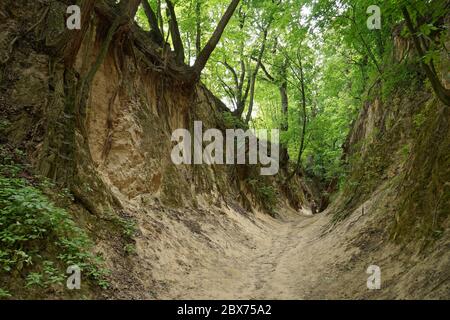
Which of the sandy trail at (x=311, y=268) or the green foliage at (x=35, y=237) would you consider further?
the sandy trail at (x=311, y=268)

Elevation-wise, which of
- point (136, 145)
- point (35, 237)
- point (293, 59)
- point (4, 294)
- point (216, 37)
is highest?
point (293, 59)

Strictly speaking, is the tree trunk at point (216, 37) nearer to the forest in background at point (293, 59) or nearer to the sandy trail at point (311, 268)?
the forest in background at point (293, 59)

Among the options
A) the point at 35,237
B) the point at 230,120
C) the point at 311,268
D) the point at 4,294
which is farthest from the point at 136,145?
the point at 230,120

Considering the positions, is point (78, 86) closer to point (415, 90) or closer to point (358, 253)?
point (358, 253)

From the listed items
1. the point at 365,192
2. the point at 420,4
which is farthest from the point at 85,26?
the point at 365,192

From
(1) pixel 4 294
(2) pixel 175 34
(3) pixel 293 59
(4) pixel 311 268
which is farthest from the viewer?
(3) pixel 293 59

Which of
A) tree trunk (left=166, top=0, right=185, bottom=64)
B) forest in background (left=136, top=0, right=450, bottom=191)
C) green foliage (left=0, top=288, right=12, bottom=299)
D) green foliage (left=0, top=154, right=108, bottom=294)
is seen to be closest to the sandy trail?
green foliage (left=0, top=154, right=108, bottom=294)

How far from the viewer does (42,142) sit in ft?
20.5

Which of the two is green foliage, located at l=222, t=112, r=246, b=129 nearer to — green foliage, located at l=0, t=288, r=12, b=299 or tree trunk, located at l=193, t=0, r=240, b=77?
tree trunk, located at l=193, t=0, r=240, b=77

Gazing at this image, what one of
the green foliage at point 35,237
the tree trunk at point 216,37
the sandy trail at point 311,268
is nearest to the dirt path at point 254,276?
the sandy trail at point 311,268

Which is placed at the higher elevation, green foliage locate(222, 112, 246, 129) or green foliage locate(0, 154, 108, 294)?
green foliage locate(222, 112, 246, 129)

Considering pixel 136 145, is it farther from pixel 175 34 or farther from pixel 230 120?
pixel 230 120

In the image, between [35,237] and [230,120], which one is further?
[230,120]
